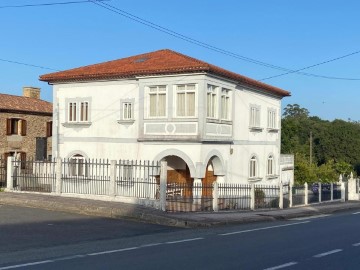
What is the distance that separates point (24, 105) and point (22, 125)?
6.42 ft

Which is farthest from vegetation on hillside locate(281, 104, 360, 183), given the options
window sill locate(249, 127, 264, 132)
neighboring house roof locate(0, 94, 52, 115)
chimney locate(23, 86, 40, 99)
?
window sill locate(249, 127, 264, 132)

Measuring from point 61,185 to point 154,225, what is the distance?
743 cm

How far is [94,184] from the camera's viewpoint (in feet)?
75.5

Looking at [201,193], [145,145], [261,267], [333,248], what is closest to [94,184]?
[201,193]

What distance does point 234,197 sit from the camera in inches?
1009

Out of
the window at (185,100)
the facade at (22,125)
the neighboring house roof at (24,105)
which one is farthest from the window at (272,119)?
the neighboring house roof at (24,105)

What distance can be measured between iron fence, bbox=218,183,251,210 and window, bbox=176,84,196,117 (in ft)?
14.6

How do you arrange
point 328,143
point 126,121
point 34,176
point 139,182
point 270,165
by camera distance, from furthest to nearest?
point 328,143, point 270,165, point 126,121, point 34,176, point 139,182

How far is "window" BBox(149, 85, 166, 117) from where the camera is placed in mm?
28891

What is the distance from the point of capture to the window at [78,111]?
105ft

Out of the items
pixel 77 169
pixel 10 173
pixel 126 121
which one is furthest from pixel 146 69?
pixel 10 173

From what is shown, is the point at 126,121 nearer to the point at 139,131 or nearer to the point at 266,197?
the point at 139,131

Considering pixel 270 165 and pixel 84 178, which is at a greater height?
pixel 270 165

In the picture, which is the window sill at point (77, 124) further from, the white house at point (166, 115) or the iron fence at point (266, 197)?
the iron fence at point (266, 197)
